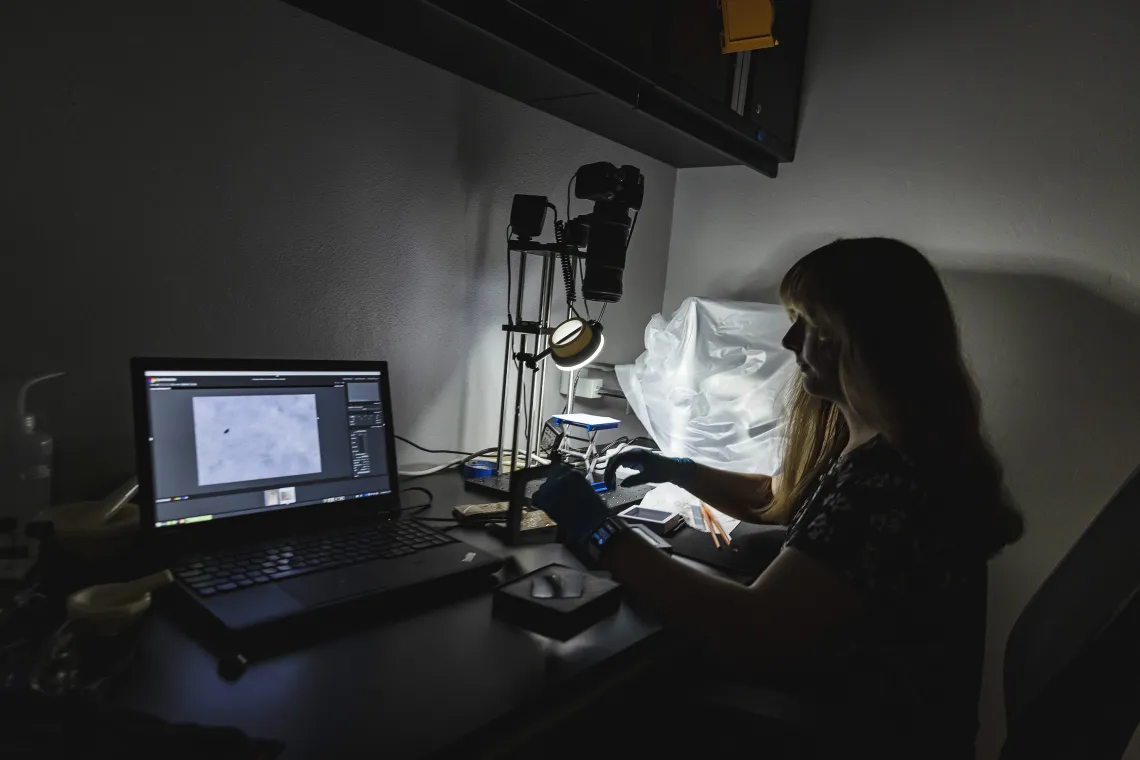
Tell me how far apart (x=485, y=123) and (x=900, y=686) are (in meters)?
1.30

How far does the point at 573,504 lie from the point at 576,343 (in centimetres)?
41

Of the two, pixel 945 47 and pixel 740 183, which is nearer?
pixel 945 47

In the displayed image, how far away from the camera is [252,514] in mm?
936

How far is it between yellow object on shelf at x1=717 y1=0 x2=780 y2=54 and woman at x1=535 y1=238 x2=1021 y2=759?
28.0 inches

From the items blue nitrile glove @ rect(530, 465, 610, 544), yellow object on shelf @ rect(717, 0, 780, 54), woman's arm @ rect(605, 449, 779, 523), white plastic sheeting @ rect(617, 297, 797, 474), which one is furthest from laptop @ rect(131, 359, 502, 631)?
yellow object on shelf @ rect(717, 0, 780, 54)

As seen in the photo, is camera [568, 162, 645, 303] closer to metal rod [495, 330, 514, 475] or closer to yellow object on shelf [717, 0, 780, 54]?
metal rod [495, 330, 514, 475]

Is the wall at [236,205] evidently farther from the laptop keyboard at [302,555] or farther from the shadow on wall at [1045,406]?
the shadow on wall at [1045,406]

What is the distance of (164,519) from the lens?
2.80ft

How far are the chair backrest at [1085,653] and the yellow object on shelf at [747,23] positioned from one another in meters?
1.14

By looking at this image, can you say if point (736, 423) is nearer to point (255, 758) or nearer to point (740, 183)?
point (740, 183)

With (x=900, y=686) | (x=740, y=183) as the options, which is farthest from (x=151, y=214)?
(x=740, y=183)

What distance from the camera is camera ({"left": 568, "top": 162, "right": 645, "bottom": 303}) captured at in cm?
135

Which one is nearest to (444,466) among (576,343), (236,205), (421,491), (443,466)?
(443,466)

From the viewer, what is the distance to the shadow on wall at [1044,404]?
1.43m
